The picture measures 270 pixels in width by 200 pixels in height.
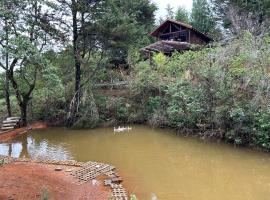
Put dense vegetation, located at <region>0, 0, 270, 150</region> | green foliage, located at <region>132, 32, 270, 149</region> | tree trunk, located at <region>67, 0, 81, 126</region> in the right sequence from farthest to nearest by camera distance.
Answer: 1. tree trunk, located at <region>67, 0, 81, 126</region>
2. dense vegetation, located at <region>0, 0, 270, 150</region>
3. green foliage, located at <region>132, 32, 270, 149</region>

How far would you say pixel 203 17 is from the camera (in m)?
33.0

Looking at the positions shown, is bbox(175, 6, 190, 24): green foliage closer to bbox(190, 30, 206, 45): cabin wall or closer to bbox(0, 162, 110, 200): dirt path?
bbox(190, 30, 206, 45): cabin wall

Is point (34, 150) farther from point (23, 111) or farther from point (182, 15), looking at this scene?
point (182, 15)

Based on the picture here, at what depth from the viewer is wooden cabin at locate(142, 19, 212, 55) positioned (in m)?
24.9

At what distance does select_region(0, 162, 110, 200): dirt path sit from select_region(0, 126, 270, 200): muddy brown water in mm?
1236

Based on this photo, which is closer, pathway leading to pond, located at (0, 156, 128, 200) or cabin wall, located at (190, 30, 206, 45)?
pathway leading to pond, located at (0, 156, 128, 200)

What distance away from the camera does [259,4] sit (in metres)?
25.2

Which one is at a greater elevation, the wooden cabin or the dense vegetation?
the wooden cabin

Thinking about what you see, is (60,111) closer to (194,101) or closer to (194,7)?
(194,101)

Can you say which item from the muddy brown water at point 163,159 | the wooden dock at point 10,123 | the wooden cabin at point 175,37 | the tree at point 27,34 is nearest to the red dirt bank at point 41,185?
the muddy brown water at point 163,159

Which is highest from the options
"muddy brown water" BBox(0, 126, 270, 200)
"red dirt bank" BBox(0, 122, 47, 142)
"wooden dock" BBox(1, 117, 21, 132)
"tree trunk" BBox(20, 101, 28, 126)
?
"tree trunk" BBox(20, 101, 28, 126)

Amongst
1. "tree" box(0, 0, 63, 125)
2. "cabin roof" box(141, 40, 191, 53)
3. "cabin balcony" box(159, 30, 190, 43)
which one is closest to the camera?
"tree" box(0, 0, 63, 125)

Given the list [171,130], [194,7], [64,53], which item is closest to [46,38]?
[64,53]

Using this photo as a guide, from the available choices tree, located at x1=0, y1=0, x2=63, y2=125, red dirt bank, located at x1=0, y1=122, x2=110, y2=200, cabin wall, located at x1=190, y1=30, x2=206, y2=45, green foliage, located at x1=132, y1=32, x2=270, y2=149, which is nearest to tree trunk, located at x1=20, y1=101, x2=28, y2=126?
tree, located at x1=0, y1=0, x2=63, y2=125
